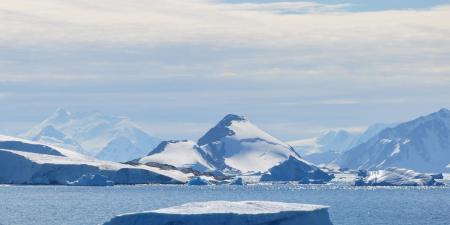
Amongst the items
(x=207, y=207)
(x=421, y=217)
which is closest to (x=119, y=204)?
(x=421, y=217)

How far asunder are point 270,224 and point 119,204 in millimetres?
70897

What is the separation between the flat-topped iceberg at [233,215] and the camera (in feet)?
193

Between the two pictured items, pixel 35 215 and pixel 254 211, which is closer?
pixel 254 211

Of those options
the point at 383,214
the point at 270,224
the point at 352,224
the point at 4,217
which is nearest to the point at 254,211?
the point at 270,224

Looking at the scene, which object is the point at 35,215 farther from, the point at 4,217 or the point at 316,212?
the point at 316,212

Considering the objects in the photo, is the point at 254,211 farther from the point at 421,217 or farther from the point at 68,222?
the point at 421,217

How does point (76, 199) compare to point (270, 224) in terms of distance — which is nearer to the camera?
point (270, 224)

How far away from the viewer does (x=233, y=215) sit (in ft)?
192

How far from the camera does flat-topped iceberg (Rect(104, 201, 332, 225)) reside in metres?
58.7

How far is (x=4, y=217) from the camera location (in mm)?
101375

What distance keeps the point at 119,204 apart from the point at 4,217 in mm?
29406

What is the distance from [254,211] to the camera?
59.5 m

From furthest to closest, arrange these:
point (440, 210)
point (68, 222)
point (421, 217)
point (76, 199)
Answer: point (76, 199), point (440, 210), point (421, 217), point (68, 222)

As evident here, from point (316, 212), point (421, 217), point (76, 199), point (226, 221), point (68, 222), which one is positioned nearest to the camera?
point (226, 221)
